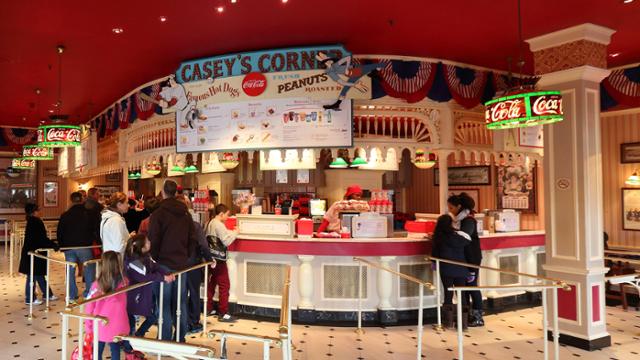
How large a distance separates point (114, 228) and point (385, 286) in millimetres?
3272

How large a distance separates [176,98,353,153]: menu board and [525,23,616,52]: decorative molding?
2459 mm

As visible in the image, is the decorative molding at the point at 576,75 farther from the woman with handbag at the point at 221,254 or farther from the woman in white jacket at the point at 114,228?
the woman in white jacket at the point at 114,228

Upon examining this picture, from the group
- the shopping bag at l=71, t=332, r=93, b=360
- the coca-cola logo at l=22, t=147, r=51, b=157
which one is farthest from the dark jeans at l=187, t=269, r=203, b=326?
the coca-cola logo at l=22, t=147, r=51, b=157

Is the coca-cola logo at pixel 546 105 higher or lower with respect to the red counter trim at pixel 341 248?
higher

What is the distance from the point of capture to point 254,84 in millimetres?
6445

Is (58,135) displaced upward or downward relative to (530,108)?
upward

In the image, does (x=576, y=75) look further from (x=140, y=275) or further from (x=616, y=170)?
(x=140, y=275)

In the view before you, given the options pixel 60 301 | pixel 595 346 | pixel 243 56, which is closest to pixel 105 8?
pixel 243 56

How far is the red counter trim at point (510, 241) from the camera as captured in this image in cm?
638

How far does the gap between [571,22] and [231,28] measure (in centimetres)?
383

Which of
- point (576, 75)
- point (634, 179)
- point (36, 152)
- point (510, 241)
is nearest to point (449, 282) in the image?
Result: point (510, 241)

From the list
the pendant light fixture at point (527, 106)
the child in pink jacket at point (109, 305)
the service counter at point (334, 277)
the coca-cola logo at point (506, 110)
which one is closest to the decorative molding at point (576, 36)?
the pendant light fixture at point (527, 106)

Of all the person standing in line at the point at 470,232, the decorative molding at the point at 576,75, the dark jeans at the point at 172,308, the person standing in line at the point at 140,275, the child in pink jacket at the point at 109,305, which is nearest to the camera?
the child in pink jacket at the point at 109,305

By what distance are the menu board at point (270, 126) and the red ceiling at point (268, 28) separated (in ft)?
2.66
